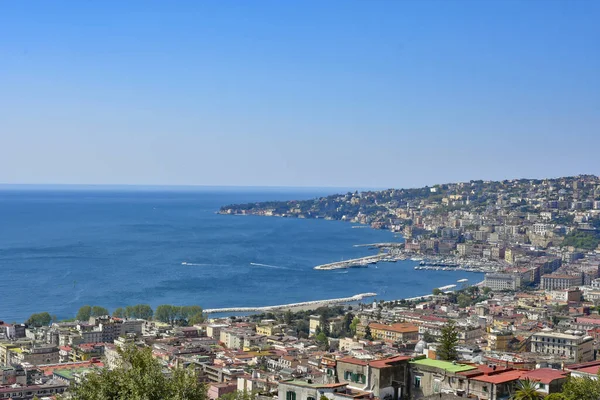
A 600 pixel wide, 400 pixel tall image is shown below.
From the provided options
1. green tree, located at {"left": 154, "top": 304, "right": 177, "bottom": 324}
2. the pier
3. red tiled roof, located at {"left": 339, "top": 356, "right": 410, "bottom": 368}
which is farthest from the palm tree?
the pier

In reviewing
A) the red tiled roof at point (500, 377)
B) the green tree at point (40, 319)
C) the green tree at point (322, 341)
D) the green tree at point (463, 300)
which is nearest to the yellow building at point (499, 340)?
the green tree at point (322, 341)

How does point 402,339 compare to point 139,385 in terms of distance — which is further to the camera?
point 402,339

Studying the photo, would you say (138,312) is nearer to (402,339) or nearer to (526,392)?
(402,339)

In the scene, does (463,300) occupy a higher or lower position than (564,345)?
lower

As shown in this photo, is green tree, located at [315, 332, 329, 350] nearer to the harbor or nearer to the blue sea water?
the blue sea water

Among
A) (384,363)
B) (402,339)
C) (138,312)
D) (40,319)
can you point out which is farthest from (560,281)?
(384,363)

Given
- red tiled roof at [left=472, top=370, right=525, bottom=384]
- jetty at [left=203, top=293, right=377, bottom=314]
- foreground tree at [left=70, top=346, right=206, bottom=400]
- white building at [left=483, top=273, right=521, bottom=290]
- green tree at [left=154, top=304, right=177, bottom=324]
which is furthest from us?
white building at [left=483, top=273, right=521, bottom=290]
